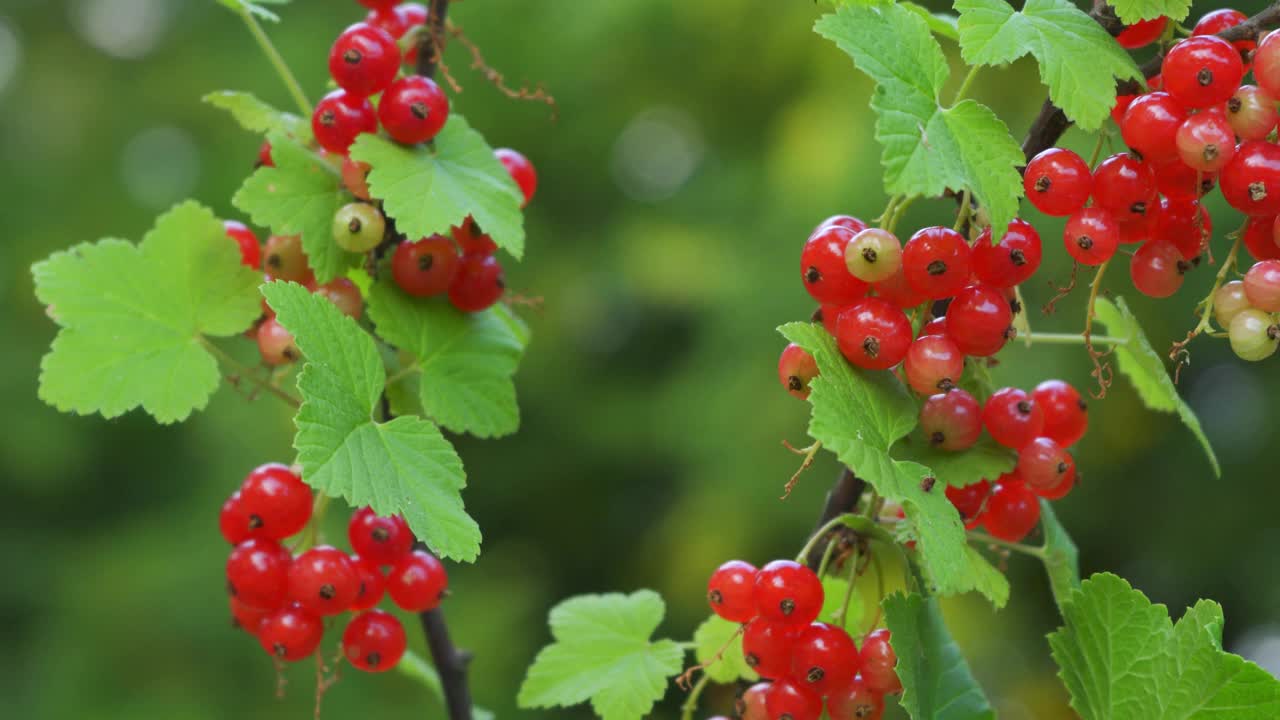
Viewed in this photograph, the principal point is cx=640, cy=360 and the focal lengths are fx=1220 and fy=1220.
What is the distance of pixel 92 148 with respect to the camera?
16.0ft

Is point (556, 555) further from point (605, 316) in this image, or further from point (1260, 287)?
point (1260, 287)

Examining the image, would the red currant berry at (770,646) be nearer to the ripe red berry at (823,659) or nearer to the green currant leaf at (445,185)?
the ripe red berry at (823,659)

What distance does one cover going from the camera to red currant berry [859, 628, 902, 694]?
0.68 m

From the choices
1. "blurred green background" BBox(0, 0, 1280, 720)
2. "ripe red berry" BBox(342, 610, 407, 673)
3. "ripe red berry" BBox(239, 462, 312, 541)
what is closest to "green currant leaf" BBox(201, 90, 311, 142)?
"ripe red berry" BBox(239, 462, 312, 541)

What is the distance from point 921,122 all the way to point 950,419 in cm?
17

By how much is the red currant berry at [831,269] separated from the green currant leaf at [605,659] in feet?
0.94

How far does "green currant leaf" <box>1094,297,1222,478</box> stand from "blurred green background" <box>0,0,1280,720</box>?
2092mm

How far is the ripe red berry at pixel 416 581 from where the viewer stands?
84 cm

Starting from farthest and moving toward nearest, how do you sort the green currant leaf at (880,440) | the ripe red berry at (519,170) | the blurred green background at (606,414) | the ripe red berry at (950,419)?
the blurred green background at (606,414) → the ripe red berry at (519,170) → the ripe red berry at (950,419) → the green currant leaf at (880,440)

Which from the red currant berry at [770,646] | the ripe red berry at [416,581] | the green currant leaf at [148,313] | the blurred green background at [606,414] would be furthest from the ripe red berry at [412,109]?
the blurred green background at [606,414]

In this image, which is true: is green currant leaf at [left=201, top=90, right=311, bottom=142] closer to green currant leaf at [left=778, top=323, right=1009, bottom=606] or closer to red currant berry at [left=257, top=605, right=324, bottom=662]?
red currant berry at [left=257, top=605, right=324, bottom=662]

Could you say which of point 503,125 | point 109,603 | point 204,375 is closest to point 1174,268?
point 204,375

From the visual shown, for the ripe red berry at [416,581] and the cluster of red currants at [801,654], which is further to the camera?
the ripe red berry at [416,581]

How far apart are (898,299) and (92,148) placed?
4869 millimetres
